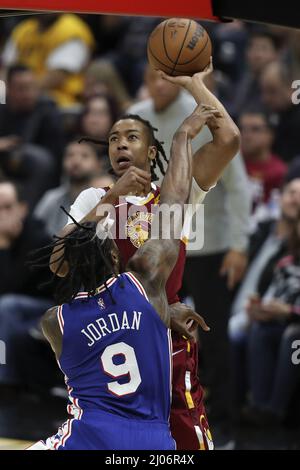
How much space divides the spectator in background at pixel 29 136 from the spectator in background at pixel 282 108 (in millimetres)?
1815

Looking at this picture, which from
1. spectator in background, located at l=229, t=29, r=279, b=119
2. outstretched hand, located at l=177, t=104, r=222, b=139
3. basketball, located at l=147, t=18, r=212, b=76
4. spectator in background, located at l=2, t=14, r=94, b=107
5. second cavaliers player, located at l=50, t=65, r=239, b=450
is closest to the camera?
outstretched hand, located at l=177, t=104, r=222, b=139

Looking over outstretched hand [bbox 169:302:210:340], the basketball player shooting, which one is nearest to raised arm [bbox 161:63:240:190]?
outstretched hand [bbox 169:302:210:340]

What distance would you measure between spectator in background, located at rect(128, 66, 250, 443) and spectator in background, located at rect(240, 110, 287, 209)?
1282 mm

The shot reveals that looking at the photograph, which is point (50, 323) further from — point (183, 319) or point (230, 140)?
point (230, 140)

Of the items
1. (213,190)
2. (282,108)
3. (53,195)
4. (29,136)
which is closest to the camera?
(213,190)

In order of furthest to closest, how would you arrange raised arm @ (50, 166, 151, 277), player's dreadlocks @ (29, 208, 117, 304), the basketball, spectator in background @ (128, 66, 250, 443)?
spectator in background @ (128, 66, 250, 443) → the basketball → raised arm @ (50, 166, 151, 277) → player's dreadlocks @ (29, 208, 117, 304)

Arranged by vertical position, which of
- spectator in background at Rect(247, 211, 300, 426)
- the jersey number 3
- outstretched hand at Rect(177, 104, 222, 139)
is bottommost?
spectator in background at Rect(247, 211, 300, 426)

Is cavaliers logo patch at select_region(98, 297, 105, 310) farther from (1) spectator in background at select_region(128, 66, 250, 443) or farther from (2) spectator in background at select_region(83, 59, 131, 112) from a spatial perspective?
(2) spectator in background at select_region(83, 59, 131, 112)

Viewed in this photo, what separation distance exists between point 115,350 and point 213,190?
3.40m

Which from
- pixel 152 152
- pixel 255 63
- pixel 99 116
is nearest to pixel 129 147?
pixel 152 152

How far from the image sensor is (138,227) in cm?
526

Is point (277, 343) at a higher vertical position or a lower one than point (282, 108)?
lower

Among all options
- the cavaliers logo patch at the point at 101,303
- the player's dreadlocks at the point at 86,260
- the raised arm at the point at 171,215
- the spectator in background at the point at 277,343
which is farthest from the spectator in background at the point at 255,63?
the cavaliers logo patch at the point at 101,303

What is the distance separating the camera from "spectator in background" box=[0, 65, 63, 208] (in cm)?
977
